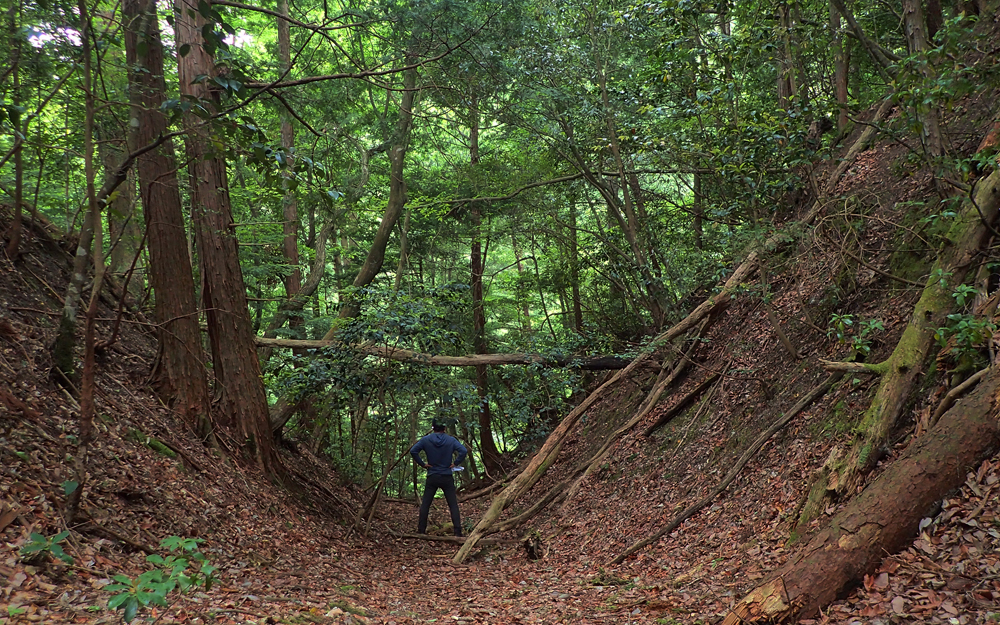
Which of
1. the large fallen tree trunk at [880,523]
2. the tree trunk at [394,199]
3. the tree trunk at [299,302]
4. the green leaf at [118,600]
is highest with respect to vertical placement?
the tree trunk at [394,199]

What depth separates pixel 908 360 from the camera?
5.41 meters

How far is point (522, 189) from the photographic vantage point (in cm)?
1359

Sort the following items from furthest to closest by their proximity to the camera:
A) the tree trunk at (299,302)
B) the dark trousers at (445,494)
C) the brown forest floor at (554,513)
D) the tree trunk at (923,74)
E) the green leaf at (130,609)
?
the tree trunk at (299,302) < the dark trousers at (445,494) < the tree trunk at (923,74) < the brown forest floor at (554,513) < the green leaf at (130,609)

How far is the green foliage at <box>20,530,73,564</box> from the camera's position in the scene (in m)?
3.52

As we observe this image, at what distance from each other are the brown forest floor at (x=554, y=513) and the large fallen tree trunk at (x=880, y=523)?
99 millimetres

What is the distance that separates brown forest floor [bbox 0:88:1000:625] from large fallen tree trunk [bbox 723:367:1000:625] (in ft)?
0.32

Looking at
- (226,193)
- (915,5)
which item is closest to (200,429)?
(226,193)

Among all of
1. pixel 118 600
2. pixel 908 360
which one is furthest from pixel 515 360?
pixel 118 600

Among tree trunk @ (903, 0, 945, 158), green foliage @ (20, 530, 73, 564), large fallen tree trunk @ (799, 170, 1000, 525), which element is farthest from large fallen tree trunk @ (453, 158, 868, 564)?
green foliage @ (20, 530, 73, 564)

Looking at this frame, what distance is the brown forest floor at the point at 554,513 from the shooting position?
13.4 feet

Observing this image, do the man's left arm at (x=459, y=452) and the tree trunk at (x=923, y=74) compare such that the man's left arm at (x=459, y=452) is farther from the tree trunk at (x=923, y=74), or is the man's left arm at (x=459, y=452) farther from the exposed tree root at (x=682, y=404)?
the tree trunk at (x=923, y=74)

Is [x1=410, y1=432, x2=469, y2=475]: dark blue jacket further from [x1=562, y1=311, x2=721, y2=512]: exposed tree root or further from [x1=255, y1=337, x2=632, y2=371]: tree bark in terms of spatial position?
[x1=562, y1=311, x2=721, y2=512]: exposed tree root

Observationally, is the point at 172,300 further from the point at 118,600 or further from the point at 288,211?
the point at 288,211

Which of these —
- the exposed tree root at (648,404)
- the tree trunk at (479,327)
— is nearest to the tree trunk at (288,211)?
the tree trunk at (479,327)
